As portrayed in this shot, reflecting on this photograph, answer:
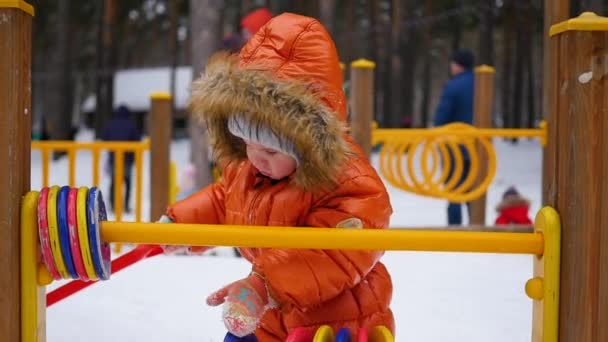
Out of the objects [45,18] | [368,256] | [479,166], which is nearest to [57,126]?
[45,18]

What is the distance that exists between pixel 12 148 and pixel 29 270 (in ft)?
0.86

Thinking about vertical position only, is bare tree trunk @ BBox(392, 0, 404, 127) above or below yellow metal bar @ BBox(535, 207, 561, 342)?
above

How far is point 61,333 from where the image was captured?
308cm

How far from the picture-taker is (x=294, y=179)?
2.04 metres

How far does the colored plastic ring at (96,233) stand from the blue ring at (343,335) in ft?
1.82

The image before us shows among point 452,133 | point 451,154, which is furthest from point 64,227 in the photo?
point 451,154

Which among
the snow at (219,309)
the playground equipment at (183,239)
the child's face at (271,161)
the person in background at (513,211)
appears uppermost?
the child's face at (271,161)

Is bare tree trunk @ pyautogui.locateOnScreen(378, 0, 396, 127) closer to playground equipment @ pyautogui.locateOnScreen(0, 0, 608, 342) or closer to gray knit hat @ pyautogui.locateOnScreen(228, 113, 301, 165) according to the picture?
gray knit hat @ pyautogui.locateOnScreen(228, 113, 301, 165)

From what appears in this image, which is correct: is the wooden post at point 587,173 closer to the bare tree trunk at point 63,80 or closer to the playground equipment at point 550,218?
the playground equipment at point 550,218

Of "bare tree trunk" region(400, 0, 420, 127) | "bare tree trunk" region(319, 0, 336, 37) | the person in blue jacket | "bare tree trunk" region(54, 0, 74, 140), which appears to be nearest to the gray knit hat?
the person in blue jacket

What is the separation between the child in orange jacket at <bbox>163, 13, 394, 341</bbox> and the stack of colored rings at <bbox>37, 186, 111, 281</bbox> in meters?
0.33

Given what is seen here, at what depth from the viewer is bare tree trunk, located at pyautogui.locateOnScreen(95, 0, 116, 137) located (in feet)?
66.4

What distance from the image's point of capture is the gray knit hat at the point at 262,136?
1.97m

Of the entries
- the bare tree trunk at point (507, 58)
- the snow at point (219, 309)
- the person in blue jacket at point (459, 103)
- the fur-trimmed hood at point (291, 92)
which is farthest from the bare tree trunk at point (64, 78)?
the fur-trimmed hood at point (291, 92)
